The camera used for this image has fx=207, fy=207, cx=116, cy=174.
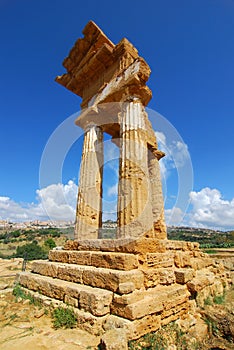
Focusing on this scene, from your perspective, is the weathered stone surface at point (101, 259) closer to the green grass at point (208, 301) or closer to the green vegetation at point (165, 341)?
the green vegetation at point (165, 341)

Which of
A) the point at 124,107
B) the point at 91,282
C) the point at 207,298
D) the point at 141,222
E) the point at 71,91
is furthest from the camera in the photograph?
the point at 71,91

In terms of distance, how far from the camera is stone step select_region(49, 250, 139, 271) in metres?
4.23

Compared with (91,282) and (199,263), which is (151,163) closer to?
(199,263)

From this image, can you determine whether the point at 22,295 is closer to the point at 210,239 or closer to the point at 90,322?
the point at 90,322

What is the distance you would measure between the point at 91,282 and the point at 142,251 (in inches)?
49.8

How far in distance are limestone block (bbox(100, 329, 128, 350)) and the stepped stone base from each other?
0.19m

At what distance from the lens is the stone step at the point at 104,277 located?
3.78 meters

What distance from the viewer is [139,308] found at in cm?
340

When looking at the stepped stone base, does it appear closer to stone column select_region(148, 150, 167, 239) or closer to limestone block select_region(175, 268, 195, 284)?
limestone block select_region(175, 268, 195, 284)

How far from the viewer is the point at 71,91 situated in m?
10.2

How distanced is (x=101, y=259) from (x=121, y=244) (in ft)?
1.86

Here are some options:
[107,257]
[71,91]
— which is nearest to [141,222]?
[107,257]

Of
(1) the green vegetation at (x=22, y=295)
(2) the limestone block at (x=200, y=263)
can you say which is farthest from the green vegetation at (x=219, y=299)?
(1) the green vegetation at (x=22, y=295)

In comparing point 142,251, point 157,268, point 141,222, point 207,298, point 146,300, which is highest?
point 141,222
